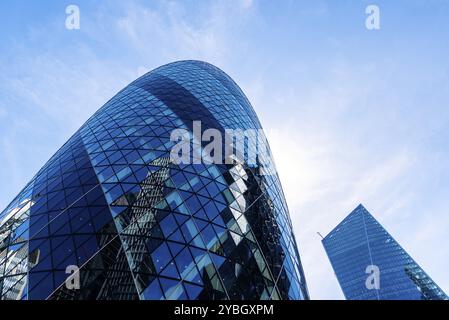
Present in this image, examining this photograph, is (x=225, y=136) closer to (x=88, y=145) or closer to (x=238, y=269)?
(x=88, y=145)

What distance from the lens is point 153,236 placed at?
49.0 feet

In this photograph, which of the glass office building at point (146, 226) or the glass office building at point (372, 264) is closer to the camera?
the glass office building at point (146, 226)

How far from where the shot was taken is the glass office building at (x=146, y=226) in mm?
13414

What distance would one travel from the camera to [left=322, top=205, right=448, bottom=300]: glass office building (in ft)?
400

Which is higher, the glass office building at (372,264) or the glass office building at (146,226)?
the glass office building at (372,264)

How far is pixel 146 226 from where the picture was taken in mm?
15367

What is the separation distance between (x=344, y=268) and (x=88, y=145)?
144396 millimetres

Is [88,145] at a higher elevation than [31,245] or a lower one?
higher

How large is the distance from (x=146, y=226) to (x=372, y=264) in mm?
145703

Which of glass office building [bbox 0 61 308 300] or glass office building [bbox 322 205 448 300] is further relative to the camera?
glass office building [bbox 322 205 448 300]

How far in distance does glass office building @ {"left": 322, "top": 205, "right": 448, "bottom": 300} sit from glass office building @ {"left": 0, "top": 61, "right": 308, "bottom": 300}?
4312 inches

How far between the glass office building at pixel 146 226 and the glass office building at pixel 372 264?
10952 centimetres
